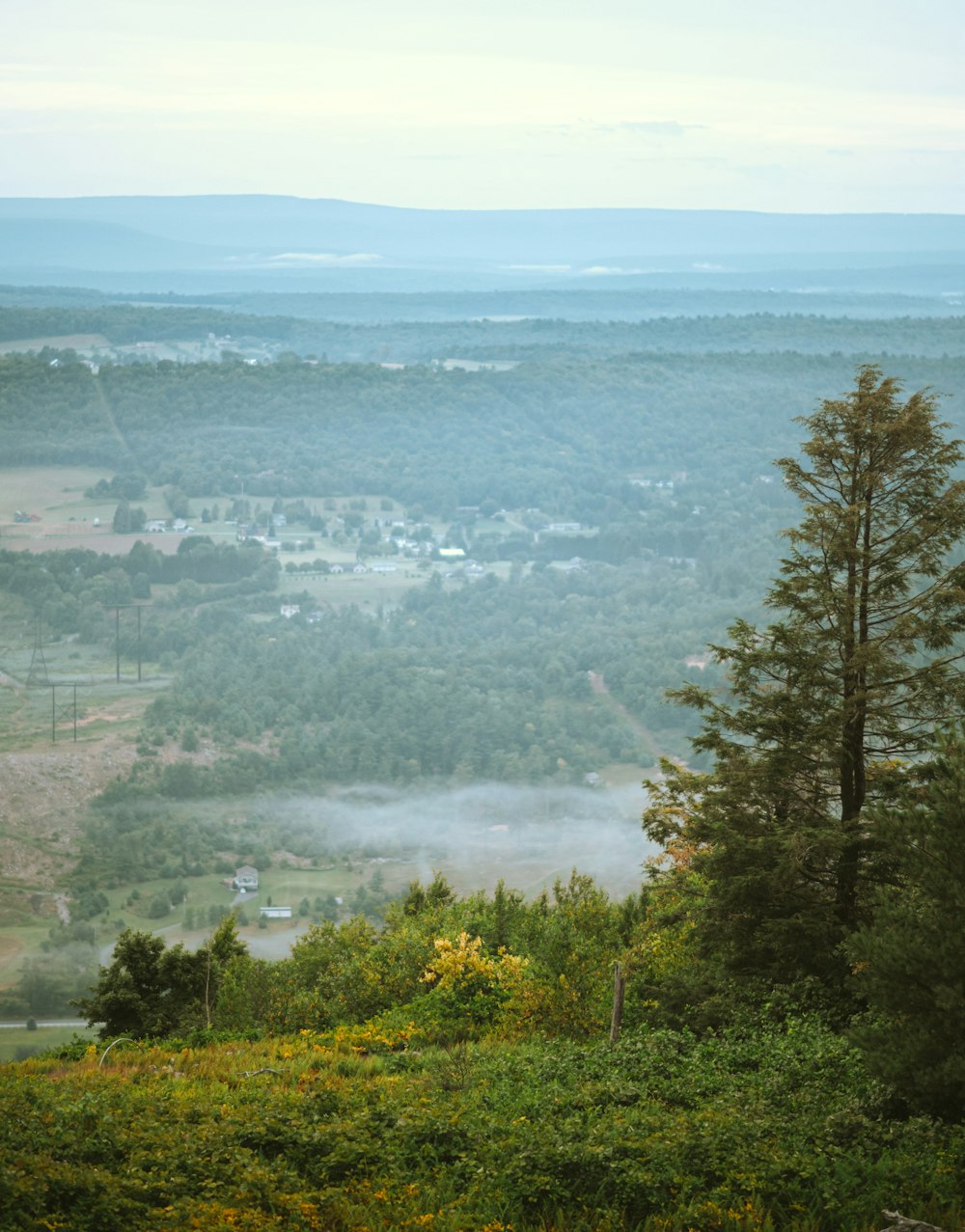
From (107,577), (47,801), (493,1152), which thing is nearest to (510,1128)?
(493,1152)

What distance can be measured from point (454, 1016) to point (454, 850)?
95751 millimetres

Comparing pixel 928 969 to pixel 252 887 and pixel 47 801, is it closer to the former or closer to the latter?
pixel 252 887

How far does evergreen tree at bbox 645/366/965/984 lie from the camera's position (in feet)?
45.9

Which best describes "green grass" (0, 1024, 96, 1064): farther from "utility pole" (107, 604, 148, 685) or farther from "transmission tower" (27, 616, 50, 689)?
"utility pole" (107, 604, 148, 685)

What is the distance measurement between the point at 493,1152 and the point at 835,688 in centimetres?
756

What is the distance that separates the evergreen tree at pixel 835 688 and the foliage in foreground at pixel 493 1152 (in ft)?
9.07

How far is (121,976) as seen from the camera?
1850 centimetres

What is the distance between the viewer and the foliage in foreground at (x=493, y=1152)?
7.71m

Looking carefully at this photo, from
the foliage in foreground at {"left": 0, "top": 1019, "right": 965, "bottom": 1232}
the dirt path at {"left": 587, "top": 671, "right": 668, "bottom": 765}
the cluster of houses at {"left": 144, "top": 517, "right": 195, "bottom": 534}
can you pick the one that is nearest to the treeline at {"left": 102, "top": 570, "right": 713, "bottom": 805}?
the dirt path at {"left": 587, "top": 671, "right": 668, "bottom": 765}

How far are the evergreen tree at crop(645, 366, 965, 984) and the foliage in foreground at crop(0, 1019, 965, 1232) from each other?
2.76 meters

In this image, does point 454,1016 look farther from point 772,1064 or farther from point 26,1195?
point 26,1195

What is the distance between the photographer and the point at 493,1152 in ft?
28.9

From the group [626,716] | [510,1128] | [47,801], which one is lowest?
[47,801]

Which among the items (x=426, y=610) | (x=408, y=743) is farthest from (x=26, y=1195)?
(x=426, y=610)
